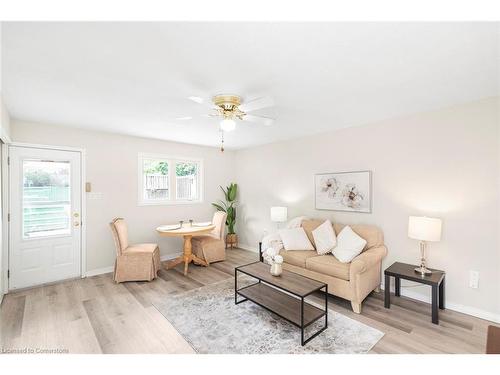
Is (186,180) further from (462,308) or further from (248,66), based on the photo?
(462,308)

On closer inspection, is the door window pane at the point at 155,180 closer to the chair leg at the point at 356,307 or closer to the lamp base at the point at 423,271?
the chair leg at the point at 356,307

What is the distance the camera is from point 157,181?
189 inches

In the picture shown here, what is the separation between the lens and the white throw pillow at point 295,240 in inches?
143

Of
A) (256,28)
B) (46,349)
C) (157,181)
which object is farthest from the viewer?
(157,181)

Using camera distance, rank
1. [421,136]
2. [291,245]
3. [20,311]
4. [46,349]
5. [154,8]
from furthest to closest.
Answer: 1. [291,245]
2. [421,136]
3. [20,311]
4. [46,349]
5. [154,8]

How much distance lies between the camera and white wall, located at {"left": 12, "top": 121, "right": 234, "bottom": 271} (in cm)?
368

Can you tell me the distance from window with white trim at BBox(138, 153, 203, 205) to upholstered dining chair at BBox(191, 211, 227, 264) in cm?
94

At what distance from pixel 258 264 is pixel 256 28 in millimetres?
2661

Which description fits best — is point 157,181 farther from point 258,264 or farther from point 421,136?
point 421,136

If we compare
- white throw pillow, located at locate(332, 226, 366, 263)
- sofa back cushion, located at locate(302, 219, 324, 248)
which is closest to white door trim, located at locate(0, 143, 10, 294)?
sofa back cushion, located at locate(302, 219, 324, 248)

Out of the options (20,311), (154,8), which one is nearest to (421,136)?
(154,8)

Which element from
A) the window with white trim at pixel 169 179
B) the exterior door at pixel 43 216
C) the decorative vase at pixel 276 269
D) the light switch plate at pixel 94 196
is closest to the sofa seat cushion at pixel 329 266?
the decorative vase at pixel 276 269

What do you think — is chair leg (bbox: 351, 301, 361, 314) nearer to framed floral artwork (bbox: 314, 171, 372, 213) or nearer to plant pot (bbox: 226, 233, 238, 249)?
framed floral artwork (bbox: 314, 171, 372, 213)

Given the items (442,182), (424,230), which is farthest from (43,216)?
(442,182)
